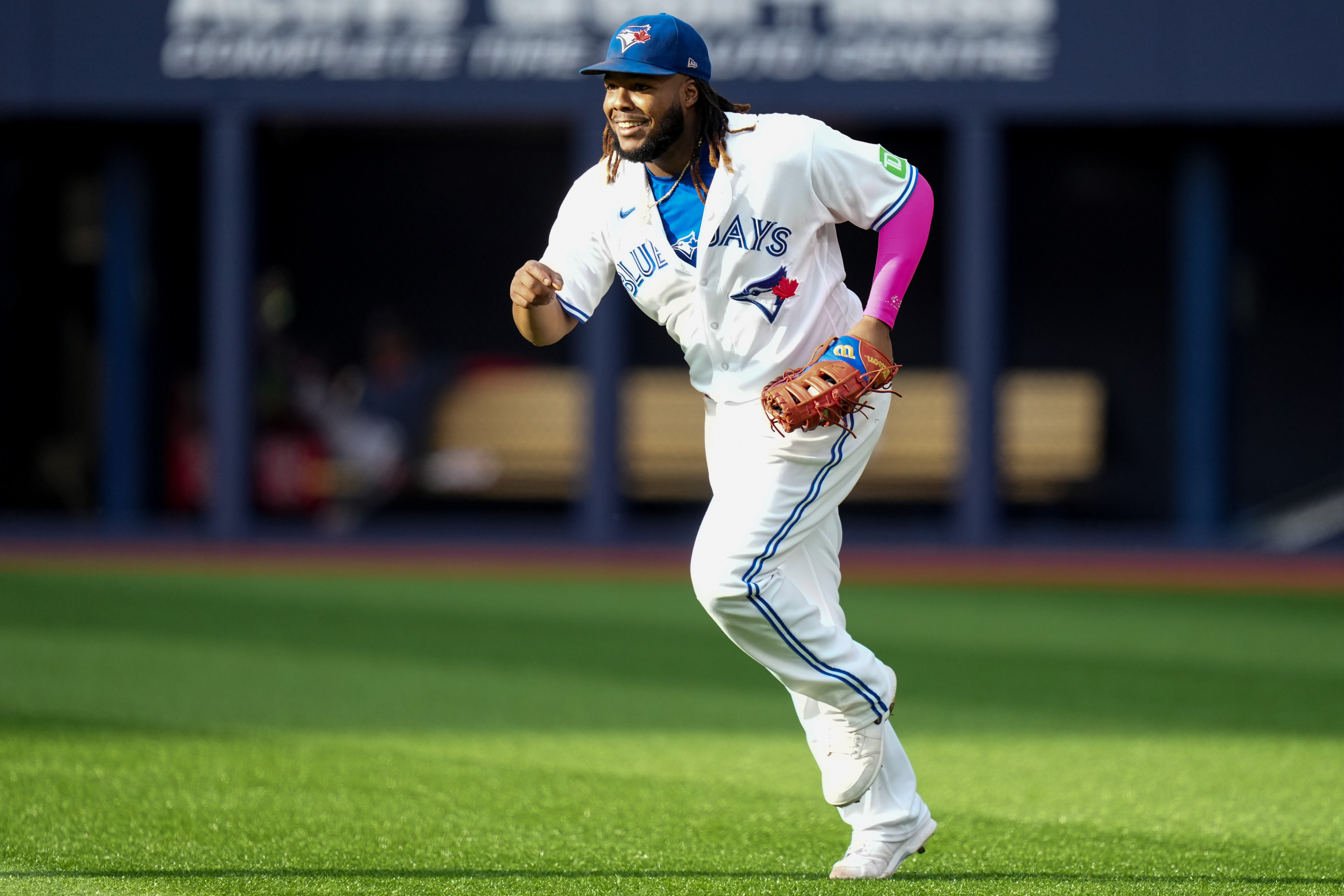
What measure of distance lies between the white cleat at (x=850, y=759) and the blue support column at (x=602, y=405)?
7.45 m

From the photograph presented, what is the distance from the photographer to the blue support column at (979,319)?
442 inches

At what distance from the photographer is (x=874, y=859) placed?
3842 mm

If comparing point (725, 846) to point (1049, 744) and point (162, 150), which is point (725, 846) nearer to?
point (1049, 744)

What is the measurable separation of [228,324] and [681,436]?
3.54 meters

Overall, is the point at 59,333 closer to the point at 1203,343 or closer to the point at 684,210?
the point at 1203,343

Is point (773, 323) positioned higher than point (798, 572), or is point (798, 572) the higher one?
point (773, 323)

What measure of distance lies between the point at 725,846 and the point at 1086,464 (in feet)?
30.1

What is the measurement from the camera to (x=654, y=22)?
3777 millimetres

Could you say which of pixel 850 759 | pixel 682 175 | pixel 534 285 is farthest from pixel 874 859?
pixel 682 175

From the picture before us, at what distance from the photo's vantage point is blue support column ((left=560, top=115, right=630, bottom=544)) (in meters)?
11.2

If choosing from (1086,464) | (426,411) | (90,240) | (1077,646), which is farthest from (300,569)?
(1086,464)

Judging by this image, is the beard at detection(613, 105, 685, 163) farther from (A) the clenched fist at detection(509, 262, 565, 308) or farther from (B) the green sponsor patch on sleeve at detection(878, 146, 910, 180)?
(B) the green sponsor patch on sleeve at detection(878, 146, 910, 180)

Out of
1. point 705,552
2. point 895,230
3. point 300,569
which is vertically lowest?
point 300,569

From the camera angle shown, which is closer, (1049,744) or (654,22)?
(654,22)
